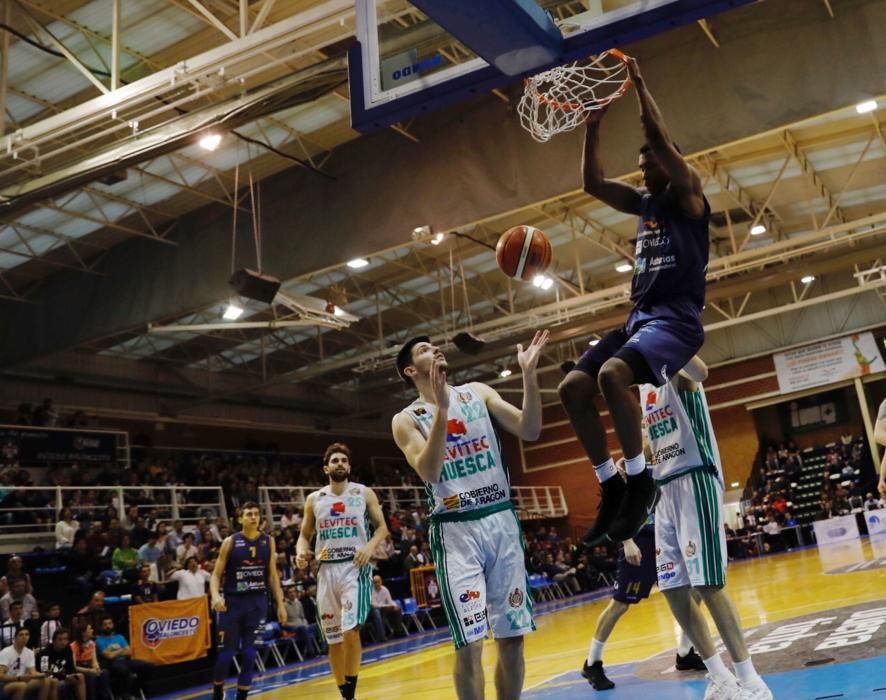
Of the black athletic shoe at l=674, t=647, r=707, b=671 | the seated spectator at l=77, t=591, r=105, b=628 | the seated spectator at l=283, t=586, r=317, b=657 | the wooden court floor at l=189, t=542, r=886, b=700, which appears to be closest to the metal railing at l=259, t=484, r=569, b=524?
the seated spectator at l=283, t=586, r=317, b=657

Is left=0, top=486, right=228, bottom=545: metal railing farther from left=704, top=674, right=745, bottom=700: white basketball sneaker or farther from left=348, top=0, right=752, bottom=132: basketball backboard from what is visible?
left=704, top=674, right=745, bottom=700: white basketball sneaker

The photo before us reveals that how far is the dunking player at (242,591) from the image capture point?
8.76 m

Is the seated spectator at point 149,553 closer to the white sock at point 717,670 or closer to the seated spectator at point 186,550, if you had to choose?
the seated spectator at point 186,550

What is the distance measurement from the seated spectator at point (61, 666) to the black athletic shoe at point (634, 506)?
9379 millimetres

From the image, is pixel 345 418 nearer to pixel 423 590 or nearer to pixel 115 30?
pixel 423 590

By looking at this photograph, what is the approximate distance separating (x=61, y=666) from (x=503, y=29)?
9.73 meters

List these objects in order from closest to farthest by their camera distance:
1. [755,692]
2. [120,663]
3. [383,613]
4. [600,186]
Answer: [755,692]
[600,186]
[120,663]
[383,613]

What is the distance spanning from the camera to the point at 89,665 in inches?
455

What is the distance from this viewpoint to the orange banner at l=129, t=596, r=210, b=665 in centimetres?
1295

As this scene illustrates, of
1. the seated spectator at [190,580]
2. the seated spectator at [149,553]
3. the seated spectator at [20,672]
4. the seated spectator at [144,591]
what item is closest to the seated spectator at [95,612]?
the seated spectator at [144,591]

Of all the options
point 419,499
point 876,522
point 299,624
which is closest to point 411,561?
point 299,624

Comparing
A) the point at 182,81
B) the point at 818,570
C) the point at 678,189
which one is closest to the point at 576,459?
the point at 818,570

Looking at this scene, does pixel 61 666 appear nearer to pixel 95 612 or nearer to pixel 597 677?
pixel 95 612

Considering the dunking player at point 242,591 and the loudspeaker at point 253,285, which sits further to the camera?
the loudspeaker at point 253,285
